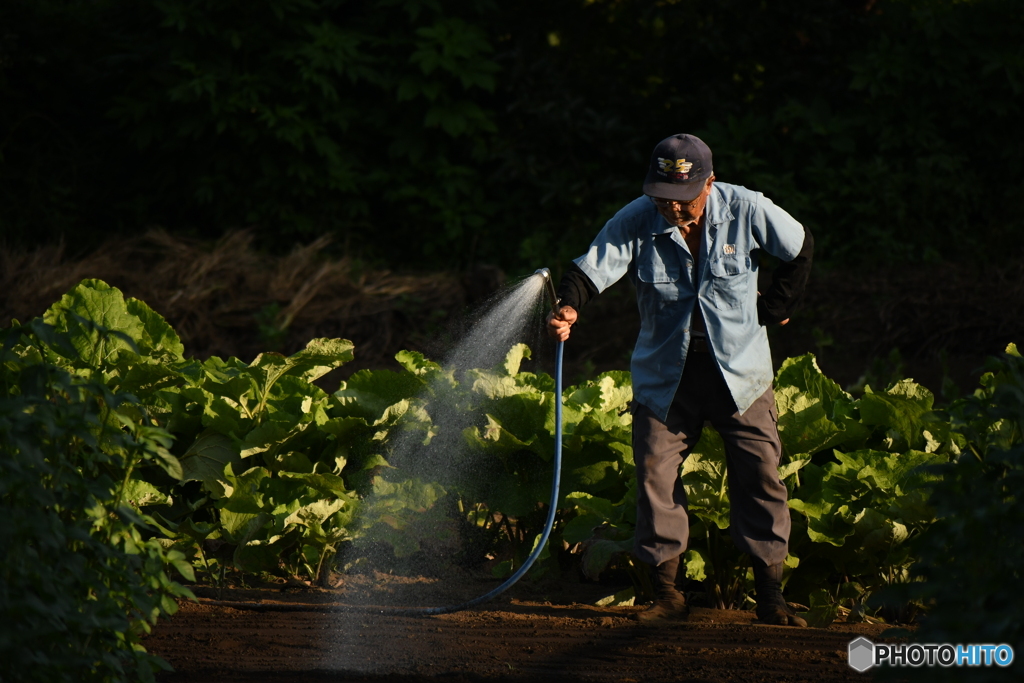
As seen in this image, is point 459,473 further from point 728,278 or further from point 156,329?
point 156,329

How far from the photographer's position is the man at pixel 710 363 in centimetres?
341

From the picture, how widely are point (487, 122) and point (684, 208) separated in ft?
20.1

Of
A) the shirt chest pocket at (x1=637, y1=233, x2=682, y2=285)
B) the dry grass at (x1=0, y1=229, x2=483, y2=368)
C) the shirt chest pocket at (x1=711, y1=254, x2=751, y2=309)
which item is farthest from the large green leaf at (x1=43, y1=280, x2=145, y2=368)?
the dry grass at (x1=0, y1=229, x2=483, y2=368)

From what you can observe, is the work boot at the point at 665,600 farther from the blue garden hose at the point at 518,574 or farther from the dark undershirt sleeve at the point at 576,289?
the dark undershirt sleeve at the point at 576,289

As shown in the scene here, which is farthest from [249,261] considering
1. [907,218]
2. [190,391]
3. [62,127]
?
[907,218]

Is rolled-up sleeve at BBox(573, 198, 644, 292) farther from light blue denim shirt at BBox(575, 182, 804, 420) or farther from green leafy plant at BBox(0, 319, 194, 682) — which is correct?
green leafy plant at BBox(0, 319, 194, 682)

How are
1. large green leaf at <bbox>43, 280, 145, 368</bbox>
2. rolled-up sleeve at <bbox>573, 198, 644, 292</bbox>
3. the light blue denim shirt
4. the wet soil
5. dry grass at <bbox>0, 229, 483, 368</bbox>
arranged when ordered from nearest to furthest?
the wet soil
the light blue denim shirt
rolled-up sleeve at <bbox>573, 198, 644, 292</bbox>
large green leaf at <bbox>43, 280, 145, 368</bbox>
dry grass at <bbox>0, 229, 483, 368</bbox>

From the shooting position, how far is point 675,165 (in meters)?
3.29

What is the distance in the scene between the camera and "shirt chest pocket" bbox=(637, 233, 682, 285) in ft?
11.4

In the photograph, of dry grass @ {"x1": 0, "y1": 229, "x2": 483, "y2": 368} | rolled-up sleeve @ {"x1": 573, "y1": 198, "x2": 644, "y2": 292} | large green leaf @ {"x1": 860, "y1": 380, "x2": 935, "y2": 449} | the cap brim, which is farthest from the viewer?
dry grass @ {"x1": 0, "y1": 229, "x2": 483, "y2": 368}

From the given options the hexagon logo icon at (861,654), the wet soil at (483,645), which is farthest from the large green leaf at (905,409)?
the hexagon logo icon at (861,654)

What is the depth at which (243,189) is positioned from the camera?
9.60m
